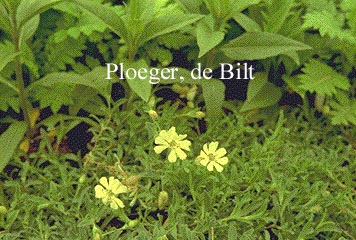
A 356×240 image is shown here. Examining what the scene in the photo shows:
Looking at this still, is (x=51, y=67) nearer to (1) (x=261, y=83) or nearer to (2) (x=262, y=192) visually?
(1) (x=261, y=83)

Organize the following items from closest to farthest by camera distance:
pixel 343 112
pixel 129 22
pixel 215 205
A: pixel 215 205, pixel 129 22, pixel 343 112

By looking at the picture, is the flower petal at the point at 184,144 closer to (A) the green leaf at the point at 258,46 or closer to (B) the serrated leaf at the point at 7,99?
(A) the green leaf at the point at 258,46

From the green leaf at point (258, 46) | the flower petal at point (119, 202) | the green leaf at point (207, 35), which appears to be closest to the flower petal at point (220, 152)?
the flower petal at point (119, 202)

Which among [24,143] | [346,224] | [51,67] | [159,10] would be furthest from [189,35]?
[346,224]

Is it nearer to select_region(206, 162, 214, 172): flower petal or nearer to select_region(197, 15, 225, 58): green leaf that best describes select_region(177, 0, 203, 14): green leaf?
select_region(197, 15, 225, 58): green leaf

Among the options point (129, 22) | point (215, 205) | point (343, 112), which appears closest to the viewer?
point (215, 205)

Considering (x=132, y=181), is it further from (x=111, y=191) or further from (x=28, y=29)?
(x=28, y=29)
